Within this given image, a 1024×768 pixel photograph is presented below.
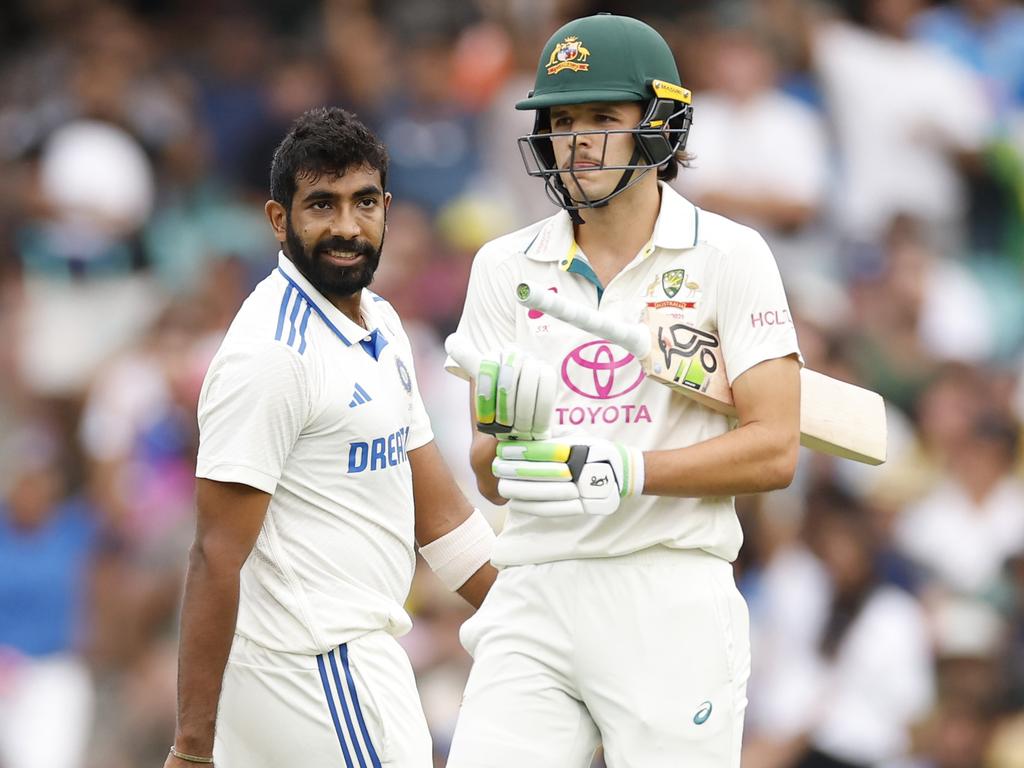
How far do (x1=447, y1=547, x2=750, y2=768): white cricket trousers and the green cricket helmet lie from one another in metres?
0.85

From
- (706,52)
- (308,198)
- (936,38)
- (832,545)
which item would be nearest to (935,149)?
(936,38)

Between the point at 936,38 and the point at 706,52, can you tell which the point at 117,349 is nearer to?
the point at 706,52

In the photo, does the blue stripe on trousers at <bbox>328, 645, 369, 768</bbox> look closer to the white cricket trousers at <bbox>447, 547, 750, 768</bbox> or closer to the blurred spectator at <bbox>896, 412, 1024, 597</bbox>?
the white cricket trousers at <bbox>447, 547, 750, 768</bbox>

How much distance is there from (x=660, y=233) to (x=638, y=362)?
0.30 meters

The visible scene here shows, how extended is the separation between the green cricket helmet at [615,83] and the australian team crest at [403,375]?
53 centimetres

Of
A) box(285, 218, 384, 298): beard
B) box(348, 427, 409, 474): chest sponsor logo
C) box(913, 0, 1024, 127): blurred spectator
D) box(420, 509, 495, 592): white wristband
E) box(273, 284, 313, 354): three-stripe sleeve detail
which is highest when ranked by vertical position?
box(913, 0, 1024, 127): blurred spectator

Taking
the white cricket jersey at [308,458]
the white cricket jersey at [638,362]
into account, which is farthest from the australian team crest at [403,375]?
the white cricket jersey at [638,362]

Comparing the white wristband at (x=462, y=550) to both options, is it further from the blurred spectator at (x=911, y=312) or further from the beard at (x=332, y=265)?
the blurred spectator at (x=911, y=312)

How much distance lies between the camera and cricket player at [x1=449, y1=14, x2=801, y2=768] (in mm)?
3797

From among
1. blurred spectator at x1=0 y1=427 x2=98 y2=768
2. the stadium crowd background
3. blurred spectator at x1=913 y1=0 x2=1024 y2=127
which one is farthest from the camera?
blurred spectator at x1=913 y1=0 x2=1024 y2=127

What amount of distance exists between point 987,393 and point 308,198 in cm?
497

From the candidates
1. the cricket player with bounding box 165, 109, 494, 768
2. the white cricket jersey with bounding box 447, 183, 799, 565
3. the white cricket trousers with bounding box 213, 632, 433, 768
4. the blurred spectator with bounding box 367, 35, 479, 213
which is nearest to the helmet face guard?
the white cricket jersey with bounding box 447, 183, 799, 565

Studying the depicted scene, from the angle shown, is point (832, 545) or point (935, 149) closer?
point (832, 545)

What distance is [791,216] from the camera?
28.1 feet
